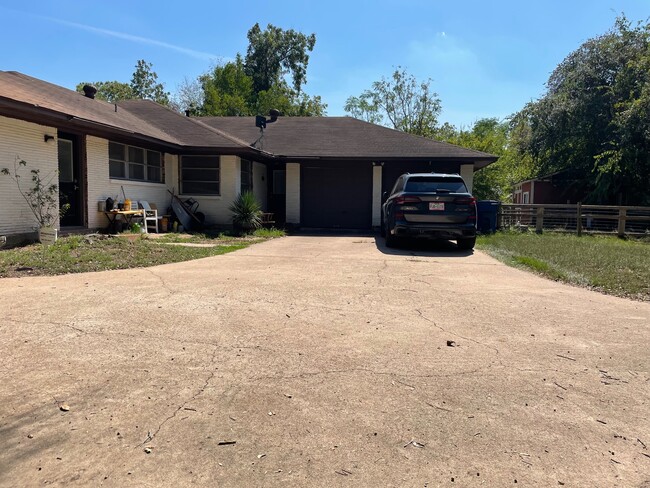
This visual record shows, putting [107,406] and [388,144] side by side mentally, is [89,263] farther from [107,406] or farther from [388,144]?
[388,144]

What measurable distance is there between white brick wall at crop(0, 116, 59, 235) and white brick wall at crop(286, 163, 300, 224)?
953cm

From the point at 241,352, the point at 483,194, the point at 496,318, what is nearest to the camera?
the point at 241,352

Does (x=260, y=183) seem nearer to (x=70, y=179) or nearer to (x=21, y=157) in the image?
(x=70, y=179)

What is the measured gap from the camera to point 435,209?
36.6ft

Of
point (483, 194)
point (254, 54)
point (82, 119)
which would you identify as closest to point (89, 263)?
point (82, 119)

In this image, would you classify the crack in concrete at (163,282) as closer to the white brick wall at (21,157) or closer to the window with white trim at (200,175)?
the white brick wall at (21,157)

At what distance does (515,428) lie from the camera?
2.93 meters

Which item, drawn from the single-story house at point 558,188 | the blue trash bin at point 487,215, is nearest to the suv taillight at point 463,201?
the blue trash bin at point 487,215

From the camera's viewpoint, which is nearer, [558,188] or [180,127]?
[180,127]

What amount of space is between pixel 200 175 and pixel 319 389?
48.7ft

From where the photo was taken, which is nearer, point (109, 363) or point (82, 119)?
point (109, 363)

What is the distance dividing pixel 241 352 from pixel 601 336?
11.7 ft

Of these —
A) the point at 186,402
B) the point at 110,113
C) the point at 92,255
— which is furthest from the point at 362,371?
the point at 110,113

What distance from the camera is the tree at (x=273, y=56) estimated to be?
50469 mm
